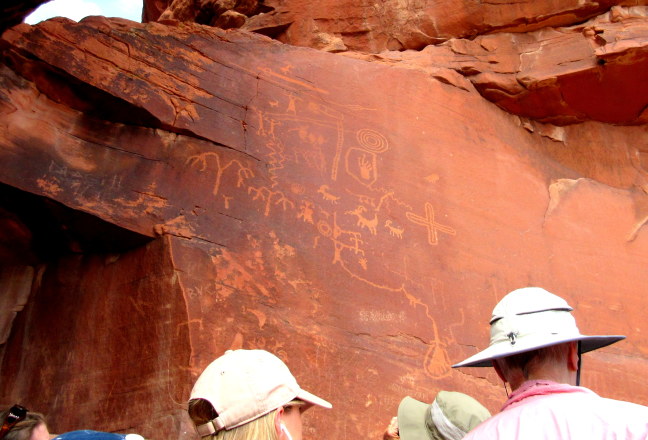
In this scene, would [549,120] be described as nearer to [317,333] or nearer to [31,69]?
[317,333]

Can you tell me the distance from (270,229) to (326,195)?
23.0 inches

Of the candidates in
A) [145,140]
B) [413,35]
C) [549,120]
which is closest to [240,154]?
[145,140]

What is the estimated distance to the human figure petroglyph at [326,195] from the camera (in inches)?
171

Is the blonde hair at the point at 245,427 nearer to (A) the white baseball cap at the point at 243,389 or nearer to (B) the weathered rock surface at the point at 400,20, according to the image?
(A) the white baseball cap at the point at 243,389

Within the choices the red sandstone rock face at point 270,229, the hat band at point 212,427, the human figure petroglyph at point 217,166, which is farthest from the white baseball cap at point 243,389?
the human figure petroglyph at point 217,166

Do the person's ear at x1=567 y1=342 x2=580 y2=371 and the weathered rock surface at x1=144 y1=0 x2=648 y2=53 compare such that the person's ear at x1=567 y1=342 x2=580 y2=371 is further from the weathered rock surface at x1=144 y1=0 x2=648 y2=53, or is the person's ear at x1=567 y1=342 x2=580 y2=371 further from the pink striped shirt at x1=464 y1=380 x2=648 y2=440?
the weathered rock surface at x1=144 y1=0 x2=648 y2=53

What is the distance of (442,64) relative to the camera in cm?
583

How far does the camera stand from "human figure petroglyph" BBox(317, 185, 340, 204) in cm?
434

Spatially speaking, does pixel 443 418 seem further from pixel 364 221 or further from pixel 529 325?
pixel 364 221

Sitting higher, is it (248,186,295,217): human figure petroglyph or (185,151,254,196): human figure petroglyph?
(185,151,254,196): human figure petroglyph

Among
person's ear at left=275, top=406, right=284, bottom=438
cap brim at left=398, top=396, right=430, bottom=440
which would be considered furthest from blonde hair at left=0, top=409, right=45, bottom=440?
cap brim at left=398, top=396, right=430, bottom=440

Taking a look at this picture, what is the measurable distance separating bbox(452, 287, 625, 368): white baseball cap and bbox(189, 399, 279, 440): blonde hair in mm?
524

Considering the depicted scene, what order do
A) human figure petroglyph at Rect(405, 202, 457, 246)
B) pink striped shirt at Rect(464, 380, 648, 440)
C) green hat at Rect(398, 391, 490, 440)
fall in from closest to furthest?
pink striped shirt at Rect(464, 380, 648, 440)
green hat at Rect(398, 391, 490, 440)
human figure petroglyph at Rect(405, 202, 457, 246)

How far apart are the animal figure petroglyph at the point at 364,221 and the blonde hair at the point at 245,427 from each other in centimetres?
301
